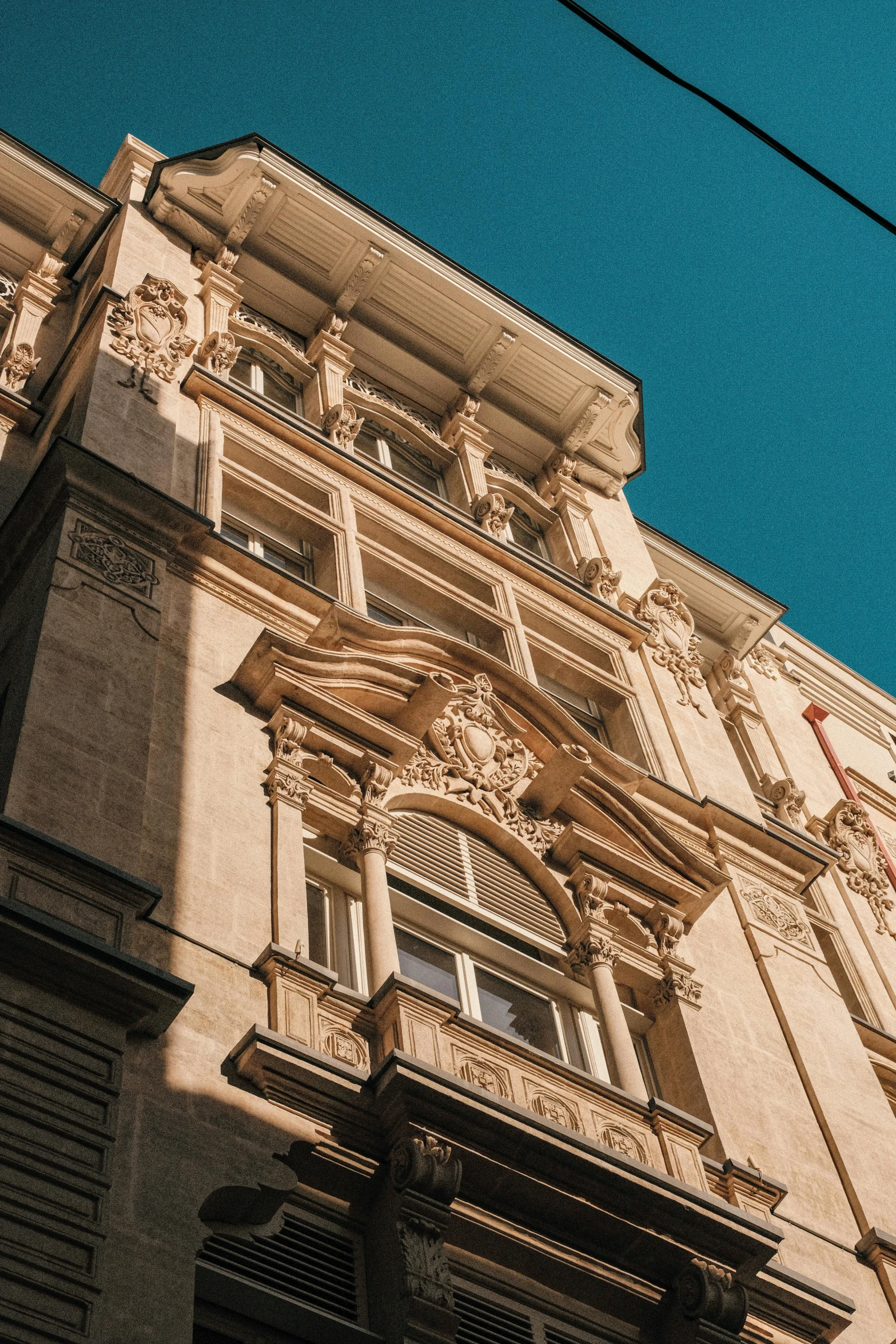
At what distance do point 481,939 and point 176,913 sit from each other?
4.21 m

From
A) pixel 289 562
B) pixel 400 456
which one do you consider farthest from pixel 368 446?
pixel 289 562

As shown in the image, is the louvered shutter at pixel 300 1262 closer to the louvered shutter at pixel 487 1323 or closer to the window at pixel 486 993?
the louvered shutter at pixel 487 1323

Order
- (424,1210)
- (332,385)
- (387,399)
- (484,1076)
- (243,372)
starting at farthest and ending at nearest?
(387,399) < (332,385) < (243,372) < (484,1076) < (424,1210)

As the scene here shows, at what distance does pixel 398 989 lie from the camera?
1470 centimetres

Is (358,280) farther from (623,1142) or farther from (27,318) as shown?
(623,1142)

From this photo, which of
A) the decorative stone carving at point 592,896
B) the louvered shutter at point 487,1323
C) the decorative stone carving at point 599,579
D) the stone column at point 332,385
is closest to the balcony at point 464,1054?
the louvered shutter at point 487,1323

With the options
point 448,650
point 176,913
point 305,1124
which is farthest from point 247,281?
point 305,1124

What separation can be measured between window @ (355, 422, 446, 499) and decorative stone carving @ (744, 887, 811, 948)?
8340 mm

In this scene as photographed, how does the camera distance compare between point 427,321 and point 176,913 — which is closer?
point 176,913

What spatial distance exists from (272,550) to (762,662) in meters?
14.9

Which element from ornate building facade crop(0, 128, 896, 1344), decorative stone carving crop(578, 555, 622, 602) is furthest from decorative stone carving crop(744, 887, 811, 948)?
decorative stone carving crop(578, 555, 622, 602)

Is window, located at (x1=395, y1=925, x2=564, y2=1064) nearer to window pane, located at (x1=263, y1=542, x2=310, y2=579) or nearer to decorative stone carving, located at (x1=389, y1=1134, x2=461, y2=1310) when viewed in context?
decorative stone carving, located at (x1=389, y1=1134, x2=461, y2=1310)

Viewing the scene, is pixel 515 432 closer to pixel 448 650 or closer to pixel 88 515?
pixel 448 650

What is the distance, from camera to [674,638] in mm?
26859
